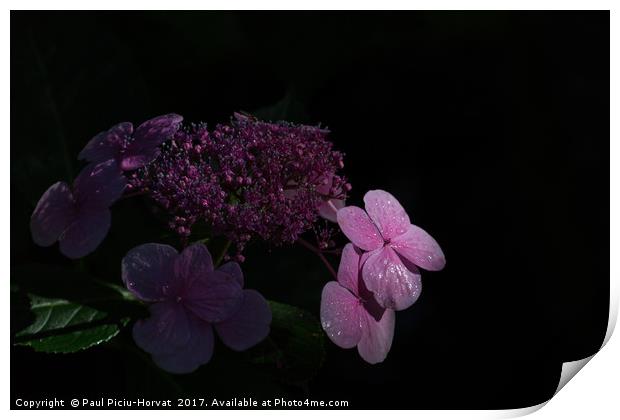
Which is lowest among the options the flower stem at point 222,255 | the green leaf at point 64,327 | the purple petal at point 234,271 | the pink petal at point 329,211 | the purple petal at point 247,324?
the green leaf at point 64,327

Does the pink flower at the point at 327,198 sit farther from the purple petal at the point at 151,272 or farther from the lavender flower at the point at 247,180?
the purple petal at the point at 151,272

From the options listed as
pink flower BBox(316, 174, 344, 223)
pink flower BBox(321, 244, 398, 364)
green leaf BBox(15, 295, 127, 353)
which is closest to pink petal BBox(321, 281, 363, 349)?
pink flower BBox(321, 244, 398, 364)

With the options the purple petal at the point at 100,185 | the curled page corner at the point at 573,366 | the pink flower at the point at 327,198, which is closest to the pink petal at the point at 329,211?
the pink flower at the point at 327,198

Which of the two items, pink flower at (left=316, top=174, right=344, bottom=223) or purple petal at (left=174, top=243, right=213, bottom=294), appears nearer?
purple petal at (left=174, top=243, right=213, bottom=294)

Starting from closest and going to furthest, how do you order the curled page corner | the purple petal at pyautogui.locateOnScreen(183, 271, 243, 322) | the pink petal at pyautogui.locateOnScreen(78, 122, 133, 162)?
1. the purple petal at pyautogui.locateOnScreen(183, 271, 243, 322)
2. the pink petal at pyautogui.locateOnScreen(78, 122, 133, 162)
3. the curled page corner

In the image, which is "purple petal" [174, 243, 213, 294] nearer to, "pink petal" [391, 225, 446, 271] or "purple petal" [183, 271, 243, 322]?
"purple petal" [183, 271, 243, 322]

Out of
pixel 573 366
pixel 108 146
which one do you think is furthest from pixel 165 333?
pixel 573 366
